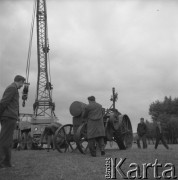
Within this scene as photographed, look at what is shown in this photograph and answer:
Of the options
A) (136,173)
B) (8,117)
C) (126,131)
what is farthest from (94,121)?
(136,173)

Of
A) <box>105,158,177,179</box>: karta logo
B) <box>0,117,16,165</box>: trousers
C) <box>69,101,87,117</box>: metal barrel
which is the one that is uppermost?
<box>69,101,87,117</box>: metal barrel

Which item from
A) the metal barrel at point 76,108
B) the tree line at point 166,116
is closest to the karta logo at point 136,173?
the metal barrel at point 76,108

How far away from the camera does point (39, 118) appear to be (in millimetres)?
20406

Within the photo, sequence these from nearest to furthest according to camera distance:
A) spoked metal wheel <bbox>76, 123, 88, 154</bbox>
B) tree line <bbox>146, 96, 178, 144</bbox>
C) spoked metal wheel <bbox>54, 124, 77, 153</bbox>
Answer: spoked metal wheel <bbox>76, 123, 88, 154</bbox>
spoked metal wheel <bbox>54, 124, 77, 153</bbox>
tree line <bbox>146, 96, 178, 144</bbox>

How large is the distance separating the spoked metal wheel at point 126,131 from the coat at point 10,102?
5982 mm

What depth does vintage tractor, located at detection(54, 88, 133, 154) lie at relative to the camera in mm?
10633

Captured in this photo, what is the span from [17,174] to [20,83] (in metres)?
1.90

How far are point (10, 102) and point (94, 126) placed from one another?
11.0 ft

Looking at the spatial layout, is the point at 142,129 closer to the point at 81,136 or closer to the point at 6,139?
the point at 81,136

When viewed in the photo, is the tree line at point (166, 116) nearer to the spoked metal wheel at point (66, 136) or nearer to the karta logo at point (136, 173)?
the spoked metal wheel at point (66, 136)

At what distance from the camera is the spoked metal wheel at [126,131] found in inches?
489

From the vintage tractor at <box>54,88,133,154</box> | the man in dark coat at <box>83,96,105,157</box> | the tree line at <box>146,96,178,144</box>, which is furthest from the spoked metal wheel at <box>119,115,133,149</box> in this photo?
the tree line at <box>146,96,178,144</box>

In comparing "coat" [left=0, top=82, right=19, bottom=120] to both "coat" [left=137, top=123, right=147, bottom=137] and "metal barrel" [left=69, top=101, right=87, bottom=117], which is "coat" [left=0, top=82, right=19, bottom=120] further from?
"coat" [left=137, top=123, right=147, bottom=137]

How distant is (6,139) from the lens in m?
6.50
